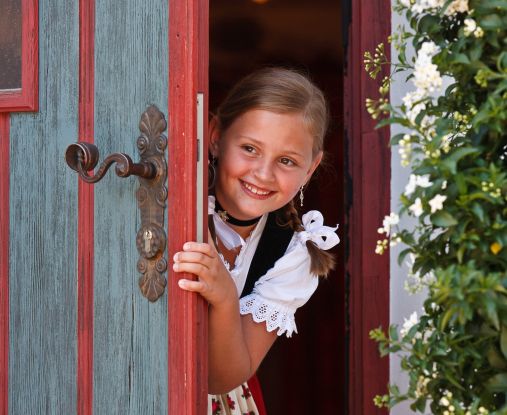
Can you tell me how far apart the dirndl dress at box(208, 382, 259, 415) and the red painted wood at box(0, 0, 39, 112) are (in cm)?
98

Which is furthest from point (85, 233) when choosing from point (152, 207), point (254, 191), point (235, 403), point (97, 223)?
point (235, 403)

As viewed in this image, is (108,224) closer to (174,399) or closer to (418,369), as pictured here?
(174,399)

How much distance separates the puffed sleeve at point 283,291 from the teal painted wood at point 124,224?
1.63 feet

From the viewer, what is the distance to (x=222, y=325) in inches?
75.2

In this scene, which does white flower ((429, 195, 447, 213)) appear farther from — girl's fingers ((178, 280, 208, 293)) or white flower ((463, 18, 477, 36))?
girl's fingers ((178, 280, 208, 293))

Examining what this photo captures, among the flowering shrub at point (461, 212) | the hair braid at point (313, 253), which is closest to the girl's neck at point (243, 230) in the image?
the hair braid at point (313, 253)

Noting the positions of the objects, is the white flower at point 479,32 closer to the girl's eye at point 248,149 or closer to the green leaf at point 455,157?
the green leaf at point 455,157

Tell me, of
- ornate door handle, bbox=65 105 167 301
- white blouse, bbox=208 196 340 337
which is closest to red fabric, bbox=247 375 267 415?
white blouse, bbox=208 196 340 337

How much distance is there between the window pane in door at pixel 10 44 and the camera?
2020 millimetres

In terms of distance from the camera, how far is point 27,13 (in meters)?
1.99

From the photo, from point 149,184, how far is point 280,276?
2.36ft

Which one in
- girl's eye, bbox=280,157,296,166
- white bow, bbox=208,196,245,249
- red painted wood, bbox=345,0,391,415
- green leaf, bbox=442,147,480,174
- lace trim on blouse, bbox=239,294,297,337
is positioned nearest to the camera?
green leaf, bbox=442,147,480,174

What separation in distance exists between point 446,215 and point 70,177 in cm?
96

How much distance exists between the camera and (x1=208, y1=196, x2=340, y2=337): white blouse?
226 centimetres
